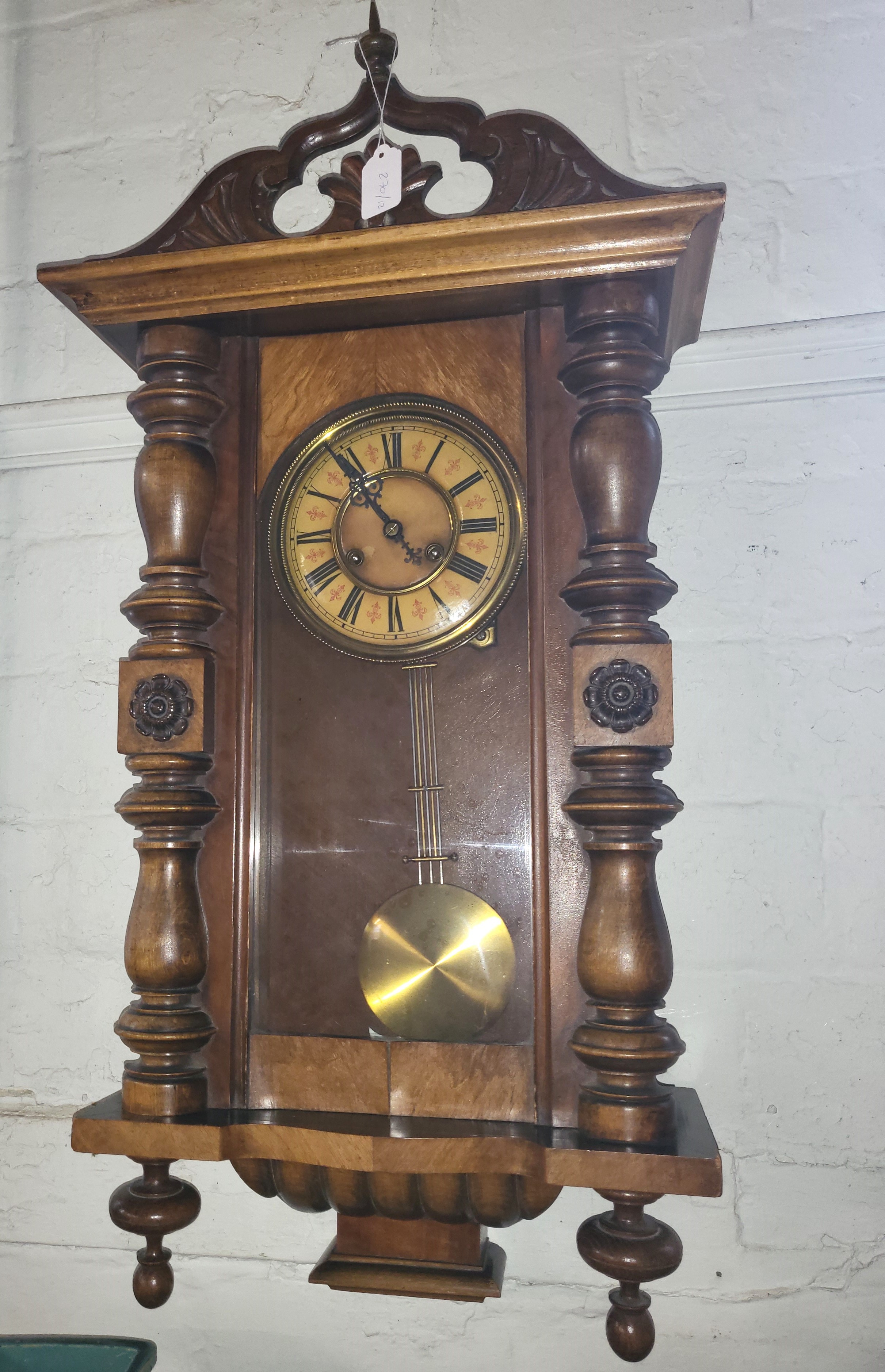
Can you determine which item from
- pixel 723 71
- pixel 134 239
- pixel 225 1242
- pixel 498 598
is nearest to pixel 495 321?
pixel 498 598

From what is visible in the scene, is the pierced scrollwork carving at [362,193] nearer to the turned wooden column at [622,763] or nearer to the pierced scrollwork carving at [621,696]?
the turned wooden column at [622,763]

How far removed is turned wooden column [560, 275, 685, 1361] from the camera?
871 mm

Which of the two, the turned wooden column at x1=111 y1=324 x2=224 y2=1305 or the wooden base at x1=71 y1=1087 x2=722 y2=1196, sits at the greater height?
the turned wooden column at x1=111 y1=324 x2=224 y2=1305

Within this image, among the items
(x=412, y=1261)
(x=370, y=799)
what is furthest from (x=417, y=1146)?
(x=370, y=799)

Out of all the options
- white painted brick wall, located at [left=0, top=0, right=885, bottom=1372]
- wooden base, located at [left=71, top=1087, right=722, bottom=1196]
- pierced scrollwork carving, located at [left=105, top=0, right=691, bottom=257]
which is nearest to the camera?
wooden base, located at [left=71, top=1087, right=722, bottom=1196]

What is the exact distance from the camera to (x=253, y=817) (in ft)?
3.34

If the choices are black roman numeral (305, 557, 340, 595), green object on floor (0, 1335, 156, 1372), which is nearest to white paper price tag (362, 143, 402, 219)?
black roman numeral (305, 557, 340, 595)

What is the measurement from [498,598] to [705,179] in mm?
610

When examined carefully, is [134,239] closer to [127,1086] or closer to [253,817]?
[253,817]

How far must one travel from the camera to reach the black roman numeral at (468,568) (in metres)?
0.99

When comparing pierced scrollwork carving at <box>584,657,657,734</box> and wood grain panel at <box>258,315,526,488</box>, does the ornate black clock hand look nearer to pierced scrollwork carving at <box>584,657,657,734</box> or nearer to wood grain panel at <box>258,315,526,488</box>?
wood grain panel at <box>258,315,526,488</box>

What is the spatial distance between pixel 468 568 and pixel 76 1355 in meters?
0.85

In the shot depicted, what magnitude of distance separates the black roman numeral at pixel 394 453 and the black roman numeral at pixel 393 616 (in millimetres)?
136

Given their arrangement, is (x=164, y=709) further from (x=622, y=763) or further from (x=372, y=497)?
(x=622, y=763)
